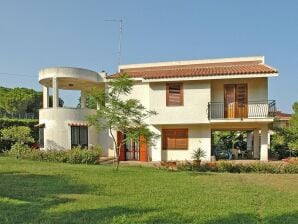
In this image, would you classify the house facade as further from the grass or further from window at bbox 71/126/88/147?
the grass

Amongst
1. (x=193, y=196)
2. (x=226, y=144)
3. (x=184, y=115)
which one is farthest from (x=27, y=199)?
(x=226, y=144)

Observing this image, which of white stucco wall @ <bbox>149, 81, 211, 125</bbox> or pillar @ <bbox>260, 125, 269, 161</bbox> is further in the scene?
white stucco wall @ <bbox>149, 81, 211, 125</bbox>

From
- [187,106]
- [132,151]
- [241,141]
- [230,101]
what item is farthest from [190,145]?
[241,141]

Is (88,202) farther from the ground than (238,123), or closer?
closer

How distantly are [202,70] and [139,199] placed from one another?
54.3 feet

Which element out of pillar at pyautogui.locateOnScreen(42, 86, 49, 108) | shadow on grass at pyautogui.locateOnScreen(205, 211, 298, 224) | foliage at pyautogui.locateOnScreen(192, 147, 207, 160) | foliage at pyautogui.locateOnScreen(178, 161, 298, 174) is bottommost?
foliage at pyautogui.locateOnScreen(178, 161, 298, 174)

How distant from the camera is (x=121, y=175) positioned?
14.5m

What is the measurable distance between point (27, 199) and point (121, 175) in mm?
5719

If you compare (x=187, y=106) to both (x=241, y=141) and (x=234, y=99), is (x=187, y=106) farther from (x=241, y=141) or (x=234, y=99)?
(x=241, y=141)

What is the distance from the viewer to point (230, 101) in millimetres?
24000

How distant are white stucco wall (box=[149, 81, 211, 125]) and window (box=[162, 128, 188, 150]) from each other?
4.35ft

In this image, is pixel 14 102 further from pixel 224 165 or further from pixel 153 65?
pixel 224 165

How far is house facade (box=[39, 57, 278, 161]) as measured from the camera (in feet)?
75.6

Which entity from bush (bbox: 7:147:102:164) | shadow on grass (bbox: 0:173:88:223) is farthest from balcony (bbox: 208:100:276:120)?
shadow on grass (bbox: 0:173:88:223)
